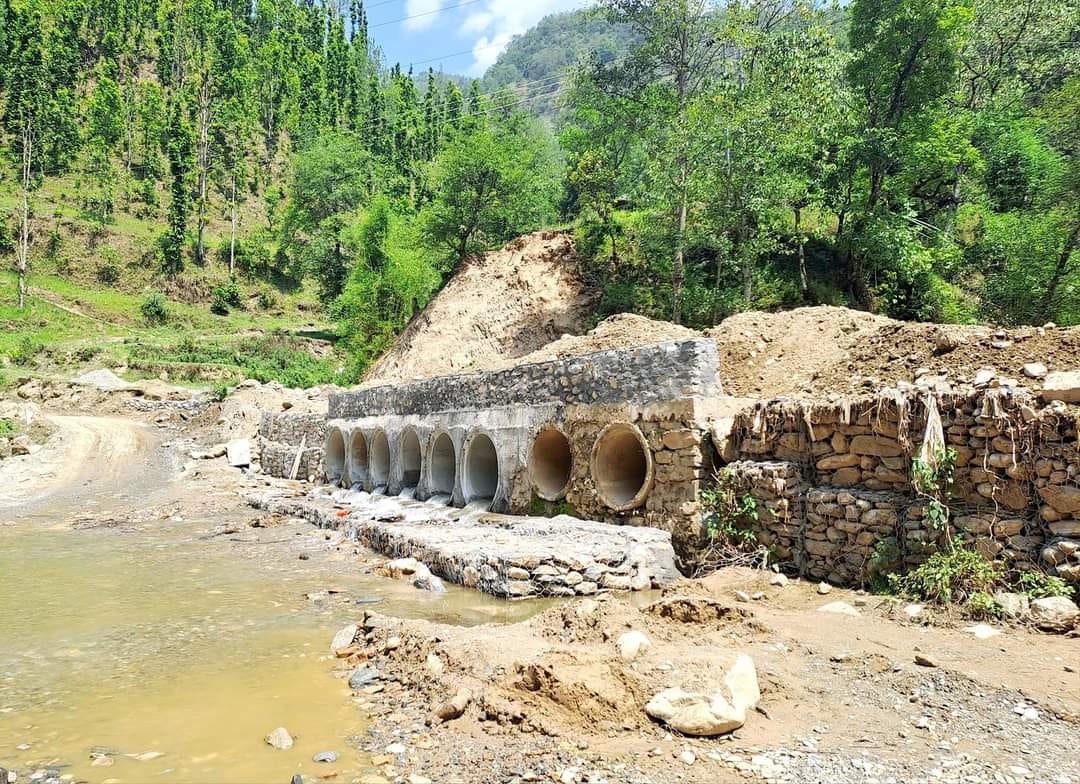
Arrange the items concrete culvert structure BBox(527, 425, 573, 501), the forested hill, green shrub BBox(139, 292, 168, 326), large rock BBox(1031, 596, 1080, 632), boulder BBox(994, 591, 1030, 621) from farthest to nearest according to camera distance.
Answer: the forested hill < green shrub BBox(139, 292, 168, 326) < concrete culvert structure BBox(527, 425, 573, 501) < boulder BBox(994, 591, 1030, 621) < large rock BBox(1031, 596, 1080, 632)

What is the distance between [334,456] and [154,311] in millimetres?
29695

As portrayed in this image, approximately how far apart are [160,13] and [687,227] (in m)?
74.6

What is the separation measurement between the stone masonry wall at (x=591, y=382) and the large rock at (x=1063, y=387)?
3344 mm

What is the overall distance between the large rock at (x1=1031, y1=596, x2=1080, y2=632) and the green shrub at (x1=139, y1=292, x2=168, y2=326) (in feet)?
147

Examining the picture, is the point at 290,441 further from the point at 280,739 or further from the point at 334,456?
the point at 280,739

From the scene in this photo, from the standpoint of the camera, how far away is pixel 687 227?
1756 centimetres

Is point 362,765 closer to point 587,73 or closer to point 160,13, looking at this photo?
point 587,73

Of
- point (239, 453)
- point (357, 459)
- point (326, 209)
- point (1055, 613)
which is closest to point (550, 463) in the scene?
point (1055, 613)

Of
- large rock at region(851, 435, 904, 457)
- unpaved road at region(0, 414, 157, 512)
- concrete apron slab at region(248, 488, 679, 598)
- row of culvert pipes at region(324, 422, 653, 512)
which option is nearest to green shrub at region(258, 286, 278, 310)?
unpaved road at region(0, 414, 157, 512)

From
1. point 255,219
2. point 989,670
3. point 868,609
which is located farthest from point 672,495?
point 255,219

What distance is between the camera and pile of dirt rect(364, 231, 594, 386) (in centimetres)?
2134

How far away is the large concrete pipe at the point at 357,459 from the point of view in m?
16.0

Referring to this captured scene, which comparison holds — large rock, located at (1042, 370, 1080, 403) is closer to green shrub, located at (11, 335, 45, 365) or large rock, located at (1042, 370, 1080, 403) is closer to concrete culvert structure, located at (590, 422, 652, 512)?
concrete culvert structure, located at (590, 422, 652, 512)

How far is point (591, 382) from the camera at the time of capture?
9.10 m
